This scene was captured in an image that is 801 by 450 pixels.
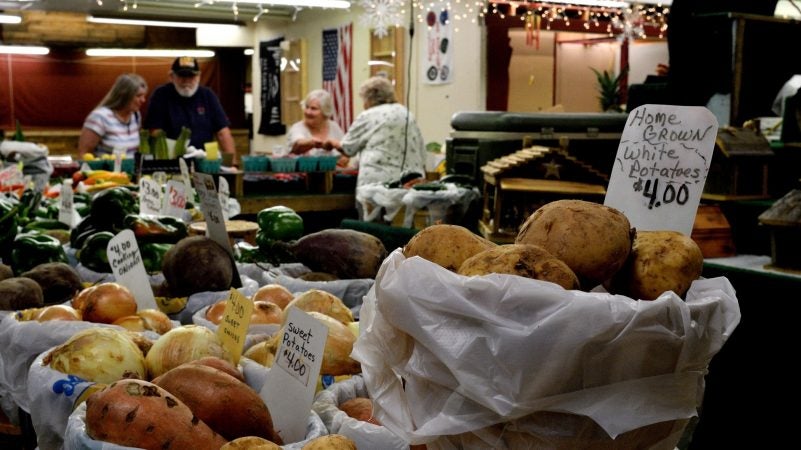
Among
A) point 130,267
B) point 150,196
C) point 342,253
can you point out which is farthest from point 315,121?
point 130,267

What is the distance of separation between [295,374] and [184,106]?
743 centimetres

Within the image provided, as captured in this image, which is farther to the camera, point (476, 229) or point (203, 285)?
point (476, 229)

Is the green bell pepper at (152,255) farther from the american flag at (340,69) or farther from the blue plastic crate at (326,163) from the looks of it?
the american flag at (340,69)

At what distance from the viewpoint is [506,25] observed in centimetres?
944

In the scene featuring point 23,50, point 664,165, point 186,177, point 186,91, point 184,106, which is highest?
point 23,50

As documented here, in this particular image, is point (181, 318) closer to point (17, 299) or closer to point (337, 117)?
point (17, 299)

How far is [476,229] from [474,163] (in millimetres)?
500

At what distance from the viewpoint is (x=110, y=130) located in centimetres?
800

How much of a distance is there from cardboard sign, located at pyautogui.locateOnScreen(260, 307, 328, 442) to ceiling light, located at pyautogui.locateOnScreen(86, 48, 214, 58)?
14.2m

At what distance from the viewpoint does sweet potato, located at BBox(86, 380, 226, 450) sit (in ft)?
4.53

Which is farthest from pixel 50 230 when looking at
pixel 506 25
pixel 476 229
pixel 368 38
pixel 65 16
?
pixel 65 16


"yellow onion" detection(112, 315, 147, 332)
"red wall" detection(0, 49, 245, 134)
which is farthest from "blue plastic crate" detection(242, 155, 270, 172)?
"red wall" detection(0, 49, 245, 134)

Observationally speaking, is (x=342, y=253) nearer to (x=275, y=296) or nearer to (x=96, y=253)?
(x=275, y=296)

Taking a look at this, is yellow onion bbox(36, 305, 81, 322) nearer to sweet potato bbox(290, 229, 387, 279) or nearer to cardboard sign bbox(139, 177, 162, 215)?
sweet potato bbox(290, 229, 387, 279)
